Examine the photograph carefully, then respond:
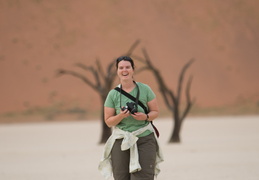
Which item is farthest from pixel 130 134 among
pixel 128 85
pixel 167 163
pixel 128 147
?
pixel 167 163

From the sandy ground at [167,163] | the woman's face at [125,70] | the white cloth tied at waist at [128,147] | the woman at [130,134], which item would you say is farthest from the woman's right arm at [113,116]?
the sandy ground at [167,163]

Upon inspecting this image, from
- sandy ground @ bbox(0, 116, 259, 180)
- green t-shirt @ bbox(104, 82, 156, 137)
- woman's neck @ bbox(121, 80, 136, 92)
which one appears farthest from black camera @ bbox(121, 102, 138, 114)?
sandy ground @ bbox(0, 116, 259, 180)

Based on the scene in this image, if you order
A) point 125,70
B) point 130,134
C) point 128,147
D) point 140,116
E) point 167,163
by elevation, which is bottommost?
point 167,163

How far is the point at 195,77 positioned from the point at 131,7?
1289cm

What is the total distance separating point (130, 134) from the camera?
4680 mm

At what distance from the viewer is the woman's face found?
475 centimetres

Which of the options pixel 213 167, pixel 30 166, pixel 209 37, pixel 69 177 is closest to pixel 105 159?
pixel 69 177

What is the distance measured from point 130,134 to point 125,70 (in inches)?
20.5

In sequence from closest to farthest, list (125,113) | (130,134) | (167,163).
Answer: (125,113) < (130,134) < (167,163)

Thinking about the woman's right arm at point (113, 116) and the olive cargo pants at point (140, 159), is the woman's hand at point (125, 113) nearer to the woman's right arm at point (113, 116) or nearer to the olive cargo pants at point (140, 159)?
the woman's right arm at point (113, 116)

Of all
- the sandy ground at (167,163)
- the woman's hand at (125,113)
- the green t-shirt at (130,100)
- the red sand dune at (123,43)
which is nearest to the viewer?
the woman's hand at (125,113)

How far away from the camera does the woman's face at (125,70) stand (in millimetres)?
4750

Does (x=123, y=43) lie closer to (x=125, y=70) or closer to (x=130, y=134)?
(x=125, y=70)

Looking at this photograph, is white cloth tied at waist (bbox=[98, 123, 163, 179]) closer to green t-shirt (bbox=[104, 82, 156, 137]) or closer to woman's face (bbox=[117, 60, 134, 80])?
green t-shirt (bbox=[104, 82, 156, 137])
